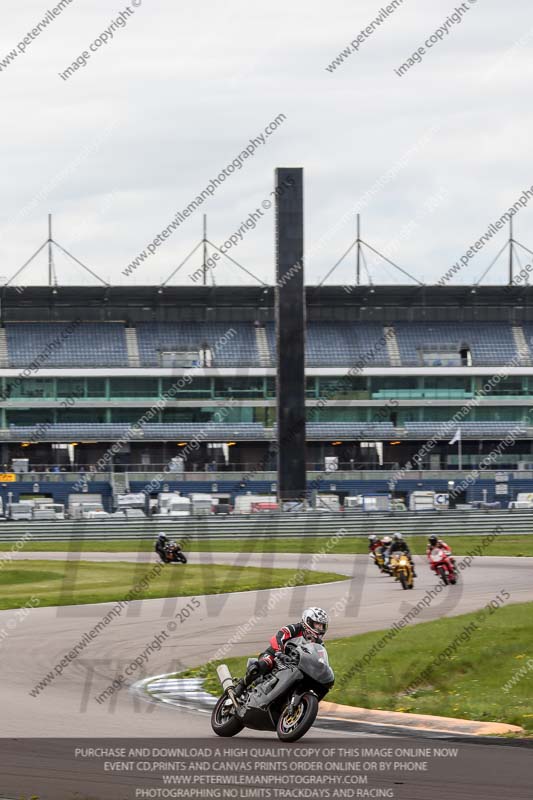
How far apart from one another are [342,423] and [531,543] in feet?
120

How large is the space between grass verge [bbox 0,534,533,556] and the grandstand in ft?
88.5

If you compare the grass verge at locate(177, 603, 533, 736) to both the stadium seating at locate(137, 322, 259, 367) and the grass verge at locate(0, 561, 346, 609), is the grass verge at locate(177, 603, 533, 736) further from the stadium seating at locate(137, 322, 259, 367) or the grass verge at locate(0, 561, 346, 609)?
the stadium seating at locate(137, 322, 259, 367)

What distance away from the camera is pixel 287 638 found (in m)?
12.2

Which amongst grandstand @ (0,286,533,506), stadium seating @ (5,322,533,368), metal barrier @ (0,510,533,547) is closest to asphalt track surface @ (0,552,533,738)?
metal barrier @ (0,510,533,547)

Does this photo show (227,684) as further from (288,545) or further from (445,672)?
(288,545)

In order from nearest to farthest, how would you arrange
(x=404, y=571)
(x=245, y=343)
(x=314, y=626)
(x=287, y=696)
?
(x=287, y=696) → (x=314, y=626) → (x=404, y=571) → (x=245, y=343)

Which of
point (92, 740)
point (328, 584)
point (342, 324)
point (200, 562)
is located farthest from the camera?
point (342, 324)

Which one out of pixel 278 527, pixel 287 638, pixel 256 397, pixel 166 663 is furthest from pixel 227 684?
pixel 256 397

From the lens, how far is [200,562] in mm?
40094

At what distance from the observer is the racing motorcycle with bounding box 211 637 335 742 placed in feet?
37.8

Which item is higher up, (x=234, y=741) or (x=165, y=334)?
(x=165, y=334)

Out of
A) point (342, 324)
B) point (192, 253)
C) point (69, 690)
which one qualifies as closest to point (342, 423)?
point (342, 324)

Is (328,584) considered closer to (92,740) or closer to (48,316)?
(92,740)

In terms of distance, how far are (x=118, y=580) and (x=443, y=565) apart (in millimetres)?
9010
